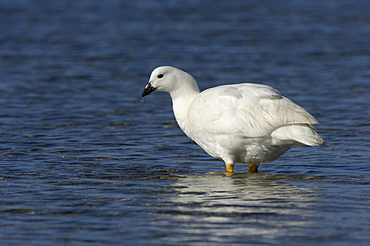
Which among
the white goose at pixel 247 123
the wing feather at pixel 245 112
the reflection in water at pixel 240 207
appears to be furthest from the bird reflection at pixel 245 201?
the wing feather at pixel 245 112

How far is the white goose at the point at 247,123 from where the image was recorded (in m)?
8.66

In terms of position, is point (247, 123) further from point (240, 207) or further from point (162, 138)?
point (162, 138)

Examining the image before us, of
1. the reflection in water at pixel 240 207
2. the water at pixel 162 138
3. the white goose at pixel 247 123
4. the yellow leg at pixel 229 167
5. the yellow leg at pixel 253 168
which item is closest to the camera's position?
the reflection in water at pixel 240 207

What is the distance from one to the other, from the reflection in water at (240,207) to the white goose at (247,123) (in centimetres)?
37

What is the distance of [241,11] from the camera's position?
98.1 ft

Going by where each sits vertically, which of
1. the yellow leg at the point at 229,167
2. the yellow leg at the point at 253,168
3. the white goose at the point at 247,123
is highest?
the white goose at the point at 247,123

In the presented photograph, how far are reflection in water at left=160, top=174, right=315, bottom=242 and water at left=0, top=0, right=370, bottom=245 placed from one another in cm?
2

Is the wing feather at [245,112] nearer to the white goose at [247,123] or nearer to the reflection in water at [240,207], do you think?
the white goose at [247,123]

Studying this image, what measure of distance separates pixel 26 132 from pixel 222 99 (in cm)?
441

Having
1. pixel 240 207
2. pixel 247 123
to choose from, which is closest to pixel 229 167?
pixel 247 123

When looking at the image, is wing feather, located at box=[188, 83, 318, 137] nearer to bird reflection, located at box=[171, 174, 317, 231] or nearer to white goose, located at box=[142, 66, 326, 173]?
white goose, located at box=[142, 66, 326, 173]

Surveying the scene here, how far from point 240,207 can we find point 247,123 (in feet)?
5.44

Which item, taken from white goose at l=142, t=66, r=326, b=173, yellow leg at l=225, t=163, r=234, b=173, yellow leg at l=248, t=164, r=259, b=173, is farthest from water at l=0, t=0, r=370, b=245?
white goose at l=142, t=66, r=326, b=173

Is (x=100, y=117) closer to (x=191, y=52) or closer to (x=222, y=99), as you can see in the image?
(x=222, y=99)
